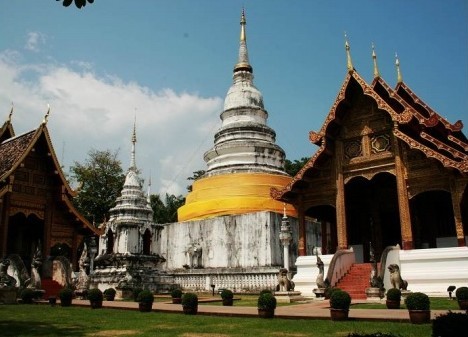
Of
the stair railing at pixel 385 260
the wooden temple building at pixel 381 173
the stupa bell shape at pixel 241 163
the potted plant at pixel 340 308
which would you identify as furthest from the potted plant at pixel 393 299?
the stupa bell shape at pixel 241 163

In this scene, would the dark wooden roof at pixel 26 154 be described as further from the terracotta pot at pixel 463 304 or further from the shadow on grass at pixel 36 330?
the terracotta pot at pixel 463 304

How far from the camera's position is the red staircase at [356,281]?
51.9ft

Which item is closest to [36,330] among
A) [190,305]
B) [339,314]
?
[190,305]

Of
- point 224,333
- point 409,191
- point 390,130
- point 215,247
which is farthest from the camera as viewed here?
point 215,247

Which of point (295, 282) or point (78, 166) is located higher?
point (78, 166)

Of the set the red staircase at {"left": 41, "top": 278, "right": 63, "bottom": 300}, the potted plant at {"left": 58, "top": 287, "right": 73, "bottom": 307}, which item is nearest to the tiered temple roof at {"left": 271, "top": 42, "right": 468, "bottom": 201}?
the potted plant at {"left": 58, "top": 287, "right": 73, "bottom": 307}

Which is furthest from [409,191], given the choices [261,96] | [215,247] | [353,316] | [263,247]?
[261,96]

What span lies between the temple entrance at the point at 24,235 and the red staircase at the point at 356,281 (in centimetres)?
1376

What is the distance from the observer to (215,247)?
26047 millimetres

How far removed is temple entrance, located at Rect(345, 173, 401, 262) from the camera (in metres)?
19.8

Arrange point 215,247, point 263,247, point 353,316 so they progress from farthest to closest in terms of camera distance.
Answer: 1. point 215,247
2. point 263,247
3. point 353,316

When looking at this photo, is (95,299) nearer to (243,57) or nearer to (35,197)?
(35,197)

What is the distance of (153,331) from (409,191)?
1125 cm

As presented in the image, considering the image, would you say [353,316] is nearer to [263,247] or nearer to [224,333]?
[224,333]
